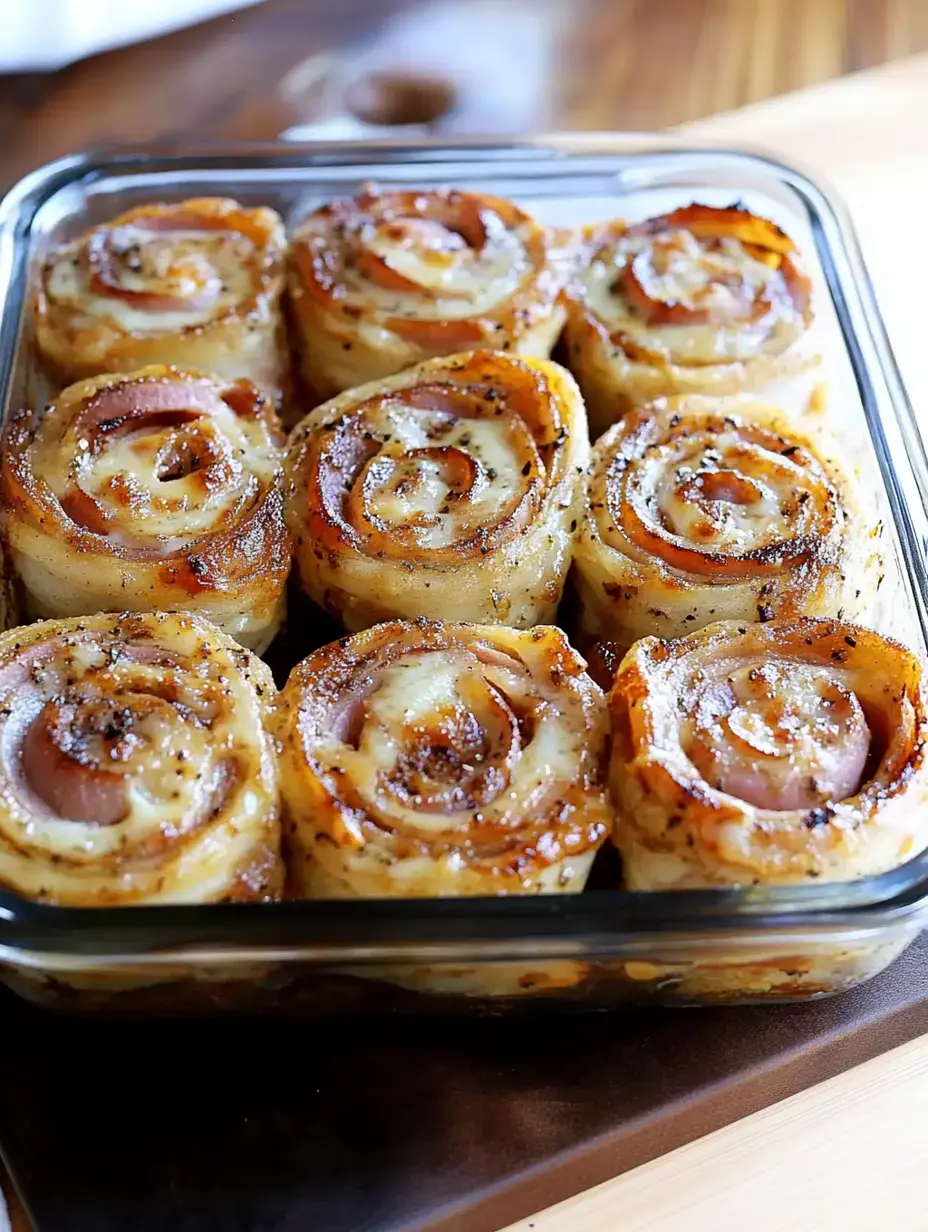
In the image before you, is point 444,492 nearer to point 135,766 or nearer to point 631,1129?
point 135,766

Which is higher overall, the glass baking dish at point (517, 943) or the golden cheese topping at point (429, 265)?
the golden cheese topping at point (429, 265)

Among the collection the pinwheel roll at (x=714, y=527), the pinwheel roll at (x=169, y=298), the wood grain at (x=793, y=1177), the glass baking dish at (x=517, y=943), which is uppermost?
the pinwheel roll at (x=169, y=298)

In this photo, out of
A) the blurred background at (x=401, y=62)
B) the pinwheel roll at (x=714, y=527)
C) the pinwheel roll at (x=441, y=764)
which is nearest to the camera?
the pinwheel roll at (x=441, y=764)

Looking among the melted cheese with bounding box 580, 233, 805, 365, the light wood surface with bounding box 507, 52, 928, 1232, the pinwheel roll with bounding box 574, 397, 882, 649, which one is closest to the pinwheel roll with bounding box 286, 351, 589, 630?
the pinwheel roll with bounding box 574, 397, 882, 649

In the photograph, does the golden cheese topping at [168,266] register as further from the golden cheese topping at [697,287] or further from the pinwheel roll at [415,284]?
the golden cheese topping at [697,287]

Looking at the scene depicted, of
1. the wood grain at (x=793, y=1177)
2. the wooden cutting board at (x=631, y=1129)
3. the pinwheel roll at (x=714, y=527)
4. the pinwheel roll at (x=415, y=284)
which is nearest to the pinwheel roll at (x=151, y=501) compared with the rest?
the pinwheel roll at (x=415, y=284)

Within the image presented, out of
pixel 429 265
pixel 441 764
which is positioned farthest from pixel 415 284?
pixel 441 764

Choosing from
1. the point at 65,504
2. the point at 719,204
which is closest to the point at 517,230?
the point at 719,204

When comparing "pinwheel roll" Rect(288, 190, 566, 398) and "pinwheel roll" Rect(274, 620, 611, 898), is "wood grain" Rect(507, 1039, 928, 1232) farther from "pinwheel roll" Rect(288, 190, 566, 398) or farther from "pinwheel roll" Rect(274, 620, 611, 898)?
"pinwheel roll" Rect(288, 190, 566, 398)
